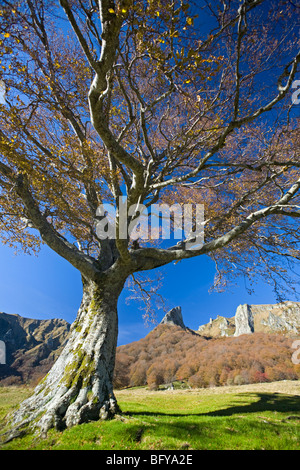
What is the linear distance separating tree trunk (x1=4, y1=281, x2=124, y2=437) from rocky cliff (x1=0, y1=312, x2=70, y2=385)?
114 metres

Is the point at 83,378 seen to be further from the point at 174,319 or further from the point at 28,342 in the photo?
the point at 28,342

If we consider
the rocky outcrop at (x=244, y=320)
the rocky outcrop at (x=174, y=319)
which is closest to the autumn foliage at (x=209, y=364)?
the rocky outcrop at (x=174, y=319)

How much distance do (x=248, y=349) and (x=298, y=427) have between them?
8145 cm

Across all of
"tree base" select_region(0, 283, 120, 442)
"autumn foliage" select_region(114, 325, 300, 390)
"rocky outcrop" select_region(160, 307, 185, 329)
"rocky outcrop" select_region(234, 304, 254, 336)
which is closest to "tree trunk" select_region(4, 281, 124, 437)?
"tree base" select_region(0, 283, 120, 442)

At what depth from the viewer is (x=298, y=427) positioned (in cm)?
539

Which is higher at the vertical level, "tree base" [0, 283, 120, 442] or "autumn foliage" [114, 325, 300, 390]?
"tree base" [0, 283, 120, 442]

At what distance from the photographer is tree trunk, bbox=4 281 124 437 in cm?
521

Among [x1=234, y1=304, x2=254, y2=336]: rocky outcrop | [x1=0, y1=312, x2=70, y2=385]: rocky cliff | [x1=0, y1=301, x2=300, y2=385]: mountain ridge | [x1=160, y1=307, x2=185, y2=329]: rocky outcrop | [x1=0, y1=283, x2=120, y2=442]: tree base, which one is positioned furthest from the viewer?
[x1=234, y1=304, x2=254, y2=336]: rocky outcrop

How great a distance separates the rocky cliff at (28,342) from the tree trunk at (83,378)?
113842 mm

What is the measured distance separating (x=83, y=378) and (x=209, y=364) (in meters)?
70.3

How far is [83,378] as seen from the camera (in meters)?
5.88

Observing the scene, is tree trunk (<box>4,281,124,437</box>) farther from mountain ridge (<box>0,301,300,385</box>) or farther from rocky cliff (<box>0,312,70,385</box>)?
rocky cliff (<box>0,312,70,385</box>)

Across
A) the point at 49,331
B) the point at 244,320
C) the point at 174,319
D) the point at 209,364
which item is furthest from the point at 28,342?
the point at 244,320
